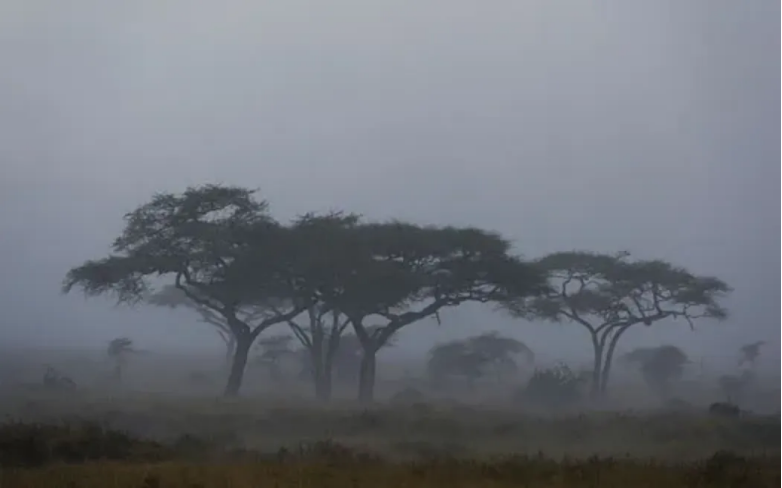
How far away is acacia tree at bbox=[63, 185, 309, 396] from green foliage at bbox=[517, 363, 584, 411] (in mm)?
3905

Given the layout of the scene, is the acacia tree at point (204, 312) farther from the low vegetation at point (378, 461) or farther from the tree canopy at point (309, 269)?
the low vegetation at point (378, 461)

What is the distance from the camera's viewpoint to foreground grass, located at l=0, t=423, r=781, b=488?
746 cm

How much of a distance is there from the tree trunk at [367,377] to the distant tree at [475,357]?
3.41 feet

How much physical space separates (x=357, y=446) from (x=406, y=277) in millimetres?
5927

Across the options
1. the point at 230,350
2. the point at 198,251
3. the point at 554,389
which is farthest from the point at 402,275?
the point at 554,389

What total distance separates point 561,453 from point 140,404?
485cm

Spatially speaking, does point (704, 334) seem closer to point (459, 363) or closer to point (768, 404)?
point (768, 404)

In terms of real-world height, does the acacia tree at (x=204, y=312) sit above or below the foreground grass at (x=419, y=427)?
above

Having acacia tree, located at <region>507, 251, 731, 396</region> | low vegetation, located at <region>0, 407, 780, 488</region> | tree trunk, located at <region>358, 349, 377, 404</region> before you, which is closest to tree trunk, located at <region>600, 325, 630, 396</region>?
acacia tree, located at <region>507, 251, 731, 396</region>

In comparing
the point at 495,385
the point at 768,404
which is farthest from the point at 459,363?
the point at 768,404

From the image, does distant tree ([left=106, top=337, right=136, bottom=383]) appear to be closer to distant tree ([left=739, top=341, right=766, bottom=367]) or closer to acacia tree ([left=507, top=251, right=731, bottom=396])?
acacia tree ([left=507, top=251, right=731, bottom=396])

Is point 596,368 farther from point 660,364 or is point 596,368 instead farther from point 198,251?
point 198,251

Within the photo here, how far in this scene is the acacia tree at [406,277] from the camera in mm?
13750

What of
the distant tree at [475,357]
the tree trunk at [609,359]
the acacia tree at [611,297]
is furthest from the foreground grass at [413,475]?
the distant tree at [475,357]
